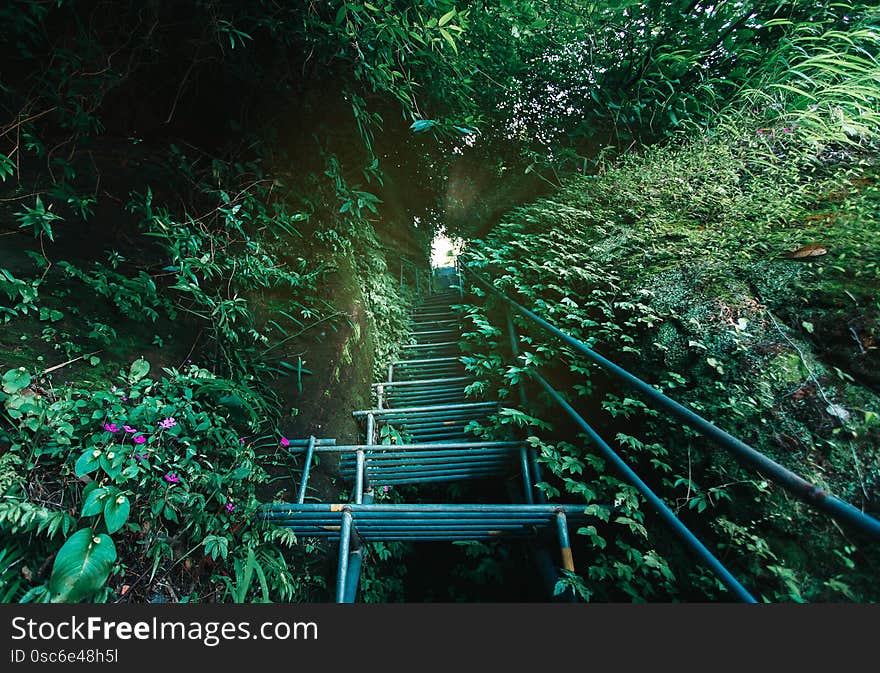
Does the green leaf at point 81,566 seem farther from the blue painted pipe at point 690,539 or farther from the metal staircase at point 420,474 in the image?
the blue painted pipe at point 690,539

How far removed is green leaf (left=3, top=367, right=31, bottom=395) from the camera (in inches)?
43.9

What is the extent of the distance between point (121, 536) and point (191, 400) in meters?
0.59

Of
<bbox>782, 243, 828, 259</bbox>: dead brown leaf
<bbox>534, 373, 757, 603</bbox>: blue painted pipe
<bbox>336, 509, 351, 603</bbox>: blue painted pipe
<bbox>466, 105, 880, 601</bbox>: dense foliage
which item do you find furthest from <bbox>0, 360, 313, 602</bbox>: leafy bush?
<bbox>782, 243, 828, 259</bbox>: dead brown leaf

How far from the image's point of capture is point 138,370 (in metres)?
1.48

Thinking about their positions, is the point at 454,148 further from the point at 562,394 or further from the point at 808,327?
the point at 808,327

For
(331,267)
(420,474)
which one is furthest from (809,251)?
(331,267)

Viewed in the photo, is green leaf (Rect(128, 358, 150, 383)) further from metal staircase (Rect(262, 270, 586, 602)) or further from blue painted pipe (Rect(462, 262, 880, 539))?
blue painted pipe (Rect(462, 262, 880, 539))

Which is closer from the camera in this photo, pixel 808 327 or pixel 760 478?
pixel 760 478

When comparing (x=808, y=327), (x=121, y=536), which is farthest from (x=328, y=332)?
(x=808, y=327)

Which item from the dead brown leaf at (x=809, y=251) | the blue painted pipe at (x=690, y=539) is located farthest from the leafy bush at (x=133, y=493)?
the dead brown leaf at (x=809, y=251)

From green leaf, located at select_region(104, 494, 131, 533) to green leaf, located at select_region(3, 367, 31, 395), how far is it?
52 centimetres

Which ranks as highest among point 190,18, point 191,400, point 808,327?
point 190,18

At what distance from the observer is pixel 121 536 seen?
1.17 meters

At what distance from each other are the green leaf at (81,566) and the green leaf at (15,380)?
558 mm
